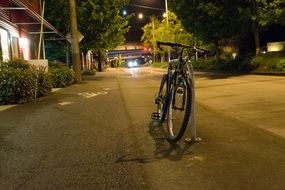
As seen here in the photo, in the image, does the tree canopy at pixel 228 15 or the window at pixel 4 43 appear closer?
the window at pixel 4 43

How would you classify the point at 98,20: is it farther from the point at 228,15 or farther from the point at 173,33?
the point at 173,33

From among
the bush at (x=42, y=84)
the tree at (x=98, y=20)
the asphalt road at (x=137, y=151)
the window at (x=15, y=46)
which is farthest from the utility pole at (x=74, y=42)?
the asphalt road at (x=137, y=151)

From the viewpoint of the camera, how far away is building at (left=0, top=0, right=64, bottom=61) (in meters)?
19.0

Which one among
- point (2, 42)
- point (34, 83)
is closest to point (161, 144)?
point (34, 83)

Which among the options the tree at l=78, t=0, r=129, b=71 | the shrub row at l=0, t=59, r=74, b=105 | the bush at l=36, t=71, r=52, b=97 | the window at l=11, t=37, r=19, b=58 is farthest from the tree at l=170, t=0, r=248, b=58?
the shrub row at l=0, t=59, r=74, b=105

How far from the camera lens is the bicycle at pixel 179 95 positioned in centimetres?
626

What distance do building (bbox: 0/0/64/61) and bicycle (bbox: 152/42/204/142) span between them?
10093 millimetres

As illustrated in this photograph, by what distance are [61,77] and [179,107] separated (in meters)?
14.6

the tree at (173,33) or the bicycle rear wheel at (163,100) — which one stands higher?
the tree at (173,33)

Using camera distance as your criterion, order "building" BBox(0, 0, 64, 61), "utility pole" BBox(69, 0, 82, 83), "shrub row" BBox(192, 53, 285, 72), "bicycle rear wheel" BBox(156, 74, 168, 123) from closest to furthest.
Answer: "bicycle rear wheel" BBox(156, 74, 168, 123)
"building" BBox(0, 0, 64, 61)
"utility pole" BBox(69, 0, 82, 83)
"shrub row" BBox(192, 53, 285, 72)

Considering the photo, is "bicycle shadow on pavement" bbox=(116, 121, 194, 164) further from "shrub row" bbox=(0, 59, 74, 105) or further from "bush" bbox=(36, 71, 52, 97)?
"bush" bbox=(36, 71, 52, 97)

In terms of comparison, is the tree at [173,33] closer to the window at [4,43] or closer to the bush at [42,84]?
the window at [4,43]

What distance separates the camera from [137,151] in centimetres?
609

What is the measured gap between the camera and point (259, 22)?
1055 inches
